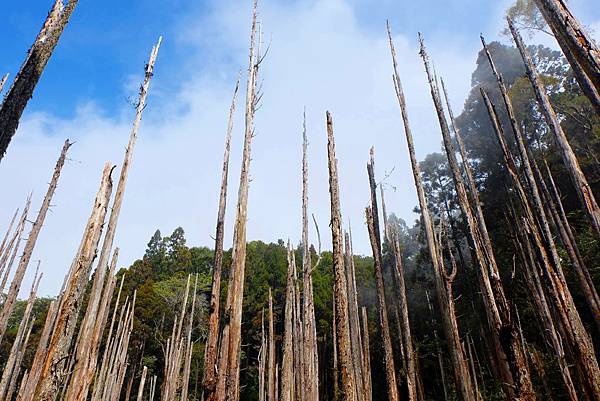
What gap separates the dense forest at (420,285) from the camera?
5355 mm

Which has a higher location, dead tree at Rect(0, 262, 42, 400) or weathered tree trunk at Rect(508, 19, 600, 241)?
weathered tree trunk at Rect(508, 19, 600, 241)

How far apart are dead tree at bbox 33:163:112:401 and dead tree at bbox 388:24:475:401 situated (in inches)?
246

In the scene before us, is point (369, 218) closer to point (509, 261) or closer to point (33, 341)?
point (509, 261)

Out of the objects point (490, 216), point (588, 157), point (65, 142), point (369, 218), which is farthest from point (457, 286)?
point (65, 142)

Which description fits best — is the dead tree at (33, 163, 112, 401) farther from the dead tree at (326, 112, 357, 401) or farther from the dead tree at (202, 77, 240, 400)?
the dead tree at (326, 112, 357, 401)

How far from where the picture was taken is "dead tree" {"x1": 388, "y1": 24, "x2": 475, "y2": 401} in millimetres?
6031

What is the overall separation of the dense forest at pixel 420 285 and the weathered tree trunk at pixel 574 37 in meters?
0.01

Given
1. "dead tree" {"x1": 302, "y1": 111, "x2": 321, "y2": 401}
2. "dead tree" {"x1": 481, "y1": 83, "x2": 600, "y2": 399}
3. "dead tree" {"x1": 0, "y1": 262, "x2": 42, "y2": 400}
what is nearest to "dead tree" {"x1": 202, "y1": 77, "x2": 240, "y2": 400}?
"dead tree" {"x1": 302, "y1": 111, "x2": 321, "y2": 401}

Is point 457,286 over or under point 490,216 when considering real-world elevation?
under

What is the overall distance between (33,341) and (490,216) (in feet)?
92.5

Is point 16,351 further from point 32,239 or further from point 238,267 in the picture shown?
point 238,267

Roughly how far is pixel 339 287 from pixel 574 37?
4463 millimetres

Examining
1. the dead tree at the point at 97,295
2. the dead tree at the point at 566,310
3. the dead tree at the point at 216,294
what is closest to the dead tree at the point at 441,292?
the dead tree at the point at 566,310

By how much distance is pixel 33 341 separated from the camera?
22.2 metres
